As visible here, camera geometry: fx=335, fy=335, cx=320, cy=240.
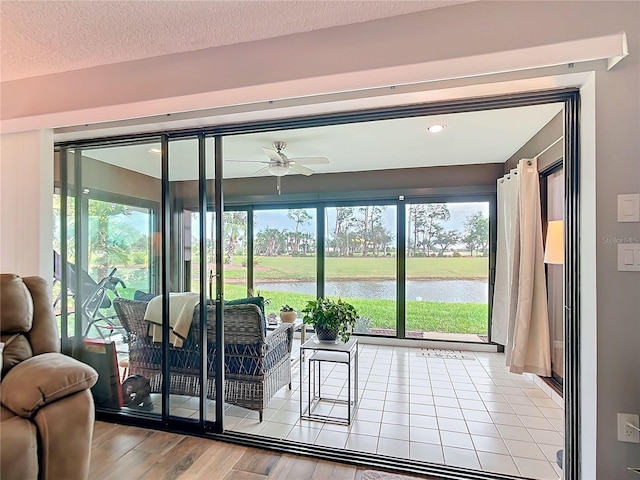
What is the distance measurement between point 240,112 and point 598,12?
71.4 inches

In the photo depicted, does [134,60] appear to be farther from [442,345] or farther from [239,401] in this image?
[442,345]

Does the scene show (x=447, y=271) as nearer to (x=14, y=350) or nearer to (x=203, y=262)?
(x=203, y=262)

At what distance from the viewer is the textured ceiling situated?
1537 mm

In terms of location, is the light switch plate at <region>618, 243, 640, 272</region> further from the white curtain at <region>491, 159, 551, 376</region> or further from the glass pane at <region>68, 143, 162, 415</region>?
the glass pane at <region>68, 143, 162, 415</region>

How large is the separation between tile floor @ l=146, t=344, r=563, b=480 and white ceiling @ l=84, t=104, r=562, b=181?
197 cm

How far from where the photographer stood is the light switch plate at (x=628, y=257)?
60.1 inches

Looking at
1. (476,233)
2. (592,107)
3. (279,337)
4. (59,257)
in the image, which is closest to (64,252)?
(59,257)

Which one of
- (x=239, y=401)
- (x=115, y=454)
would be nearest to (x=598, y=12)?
(x=239, y=401)

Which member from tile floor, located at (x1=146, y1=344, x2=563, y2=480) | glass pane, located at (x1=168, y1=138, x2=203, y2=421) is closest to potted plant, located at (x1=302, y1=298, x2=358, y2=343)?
tile floor, located at (x1=146, y1=344, x2=563, y2=480)

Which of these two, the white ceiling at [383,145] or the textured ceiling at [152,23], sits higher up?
the textured ceiling at [152,23]

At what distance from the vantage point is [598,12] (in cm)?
142

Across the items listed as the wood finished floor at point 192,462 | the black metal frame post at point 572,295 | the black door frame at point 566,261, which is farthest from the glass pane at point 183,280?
the black metal frame post at point 572,295

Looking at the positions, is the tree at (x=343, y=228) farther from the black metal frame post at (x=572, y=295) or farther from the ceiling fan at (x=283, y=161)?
the black metal frame post at (x=572, y=295)

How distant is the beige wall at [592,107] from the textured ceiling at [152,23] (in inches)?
3.3
